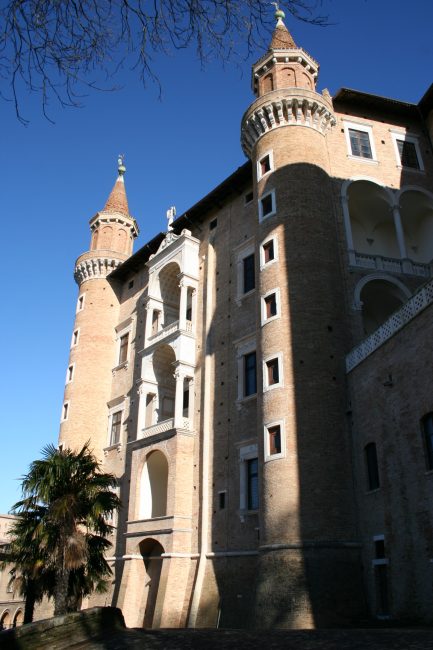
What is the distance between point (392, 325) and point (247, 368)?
28.7 ft

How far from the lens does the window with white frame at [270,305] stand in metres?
22.4

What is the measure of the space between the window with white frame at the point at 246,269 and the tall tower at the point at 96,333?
12.6 metres

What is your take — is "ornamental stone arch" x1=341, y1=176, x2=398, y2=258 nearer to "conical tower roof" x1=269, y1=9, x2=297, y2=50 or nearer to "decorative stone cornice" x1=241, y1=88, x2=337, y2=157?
"decorative stone cornice" x1=241, y1=88, x2=337, y2=157

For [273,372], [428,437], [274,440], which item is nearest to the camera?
[428,437]

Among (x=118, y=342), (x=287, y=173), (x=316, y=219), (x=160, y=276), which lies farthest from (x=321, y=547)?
(x=118, y=342)

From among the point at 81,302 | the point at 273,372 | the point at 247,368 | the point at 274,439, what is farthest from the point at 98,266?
the point at 274,439

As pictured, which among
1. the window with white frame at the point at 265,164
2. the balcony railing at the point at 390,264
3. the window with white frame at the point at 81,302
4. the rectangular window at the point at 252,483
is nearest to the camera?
the rectangular window at the point at 252,483

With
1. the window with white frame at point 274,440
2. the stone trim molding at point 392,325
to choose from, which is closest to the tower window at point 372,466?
the window with white frame at point 274,440

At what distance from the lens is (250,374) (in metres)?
24.7

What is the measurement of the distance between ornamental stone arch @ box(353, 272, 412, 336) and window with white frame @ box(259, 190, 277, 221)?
4.92 meters

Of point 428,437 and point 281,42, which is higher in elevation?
point 281,42

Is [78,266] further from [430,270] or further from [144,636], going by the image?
[144,636]

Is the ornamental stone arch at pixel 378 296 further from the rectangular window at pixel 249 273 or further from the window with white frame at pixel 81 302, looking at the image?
the window with white frame at pixel 81 302

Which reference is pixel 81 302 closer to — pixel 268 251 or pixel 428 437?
pixel 268 251
